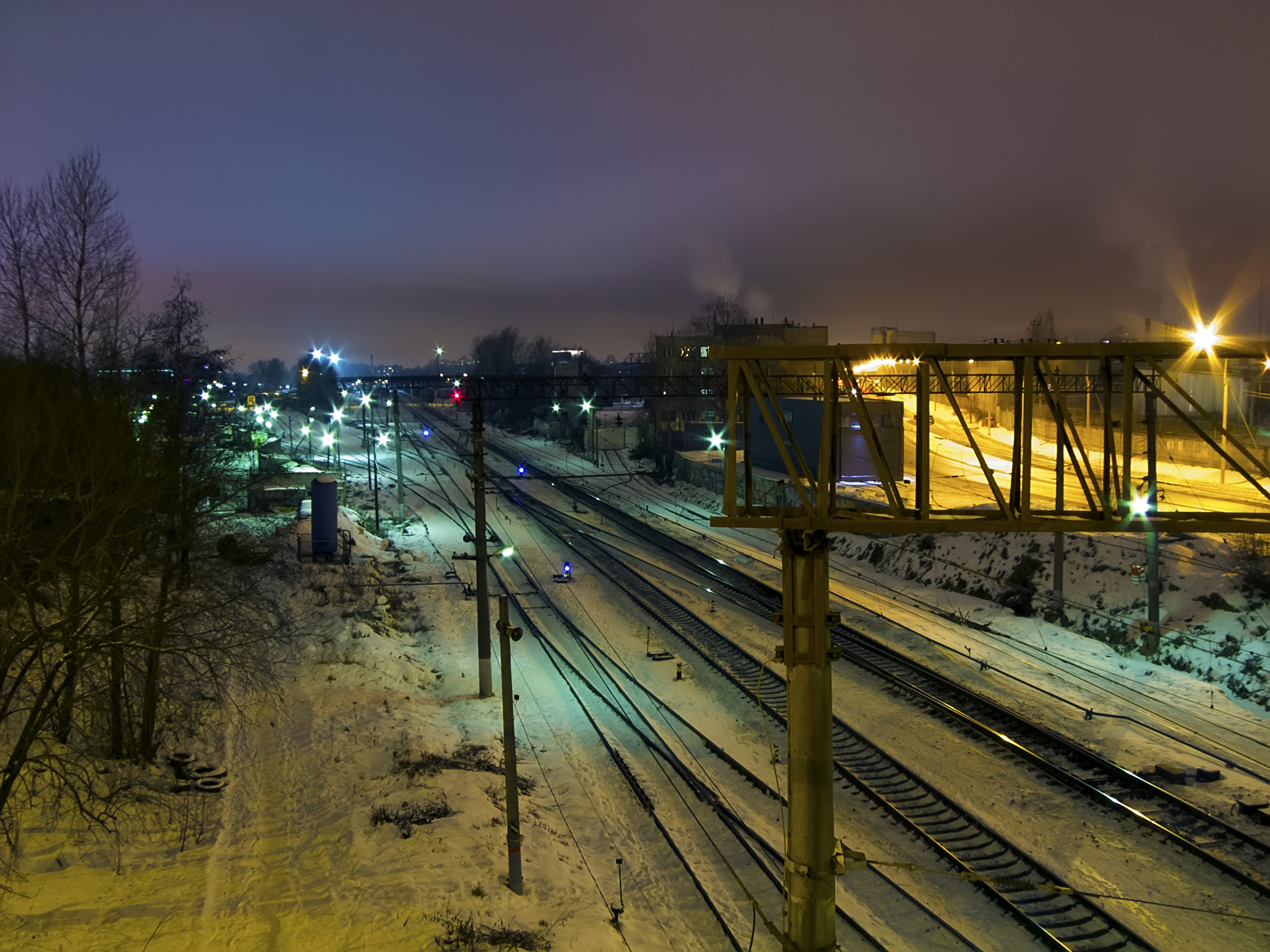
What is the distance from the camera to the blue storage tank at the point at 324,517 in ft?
79.9

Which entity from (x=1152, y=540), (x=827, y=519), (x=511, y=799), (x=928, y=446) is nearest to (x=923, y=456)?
(x=928, y=446)

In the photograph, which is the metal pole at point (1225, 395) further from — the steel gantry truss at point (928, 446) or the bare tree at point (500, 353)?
the bare tree at point (500, 353)

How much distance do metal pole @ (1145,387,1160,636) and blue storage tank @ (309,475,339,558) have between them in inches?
784

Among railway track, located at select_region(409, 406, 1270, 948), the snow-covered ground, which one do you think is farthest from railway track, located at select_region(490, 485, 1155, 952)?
the snow-covered ground

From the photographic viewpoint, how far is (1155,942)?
782cm

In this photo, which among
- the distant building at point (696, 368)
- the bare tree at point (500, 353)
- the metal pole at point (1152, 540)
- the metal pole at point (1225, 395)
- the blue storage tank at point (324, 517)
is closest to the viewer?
the metal pole at point (1152, 540)

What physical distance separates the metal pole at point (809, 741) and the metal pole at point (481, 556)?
32.7 ft

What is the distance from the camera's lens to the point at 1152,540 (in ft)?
49.3

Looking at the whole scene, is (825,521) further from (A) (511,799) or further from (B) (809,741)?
(A) (511,799)

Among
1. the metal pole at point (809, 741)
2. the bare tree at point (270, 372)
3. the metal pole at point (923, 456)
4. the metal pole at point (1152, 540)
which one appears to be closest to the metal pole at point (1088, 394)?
the metal pole at point (1152, 540)

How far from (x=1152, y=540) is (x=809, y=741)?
12.7 metres

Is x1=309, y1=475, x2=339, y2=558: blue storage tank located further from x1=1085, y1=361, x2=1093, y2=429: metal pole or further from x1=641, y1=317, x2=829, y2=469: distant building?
x1=1085, y1=361, x2=1093, y2=429: metal pole

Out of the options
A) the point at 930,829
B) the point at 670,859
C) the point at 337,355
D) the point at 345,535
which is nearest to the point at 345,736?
the point at 670,859

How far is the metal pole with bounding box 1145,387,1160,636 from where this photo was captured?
1401 cm
